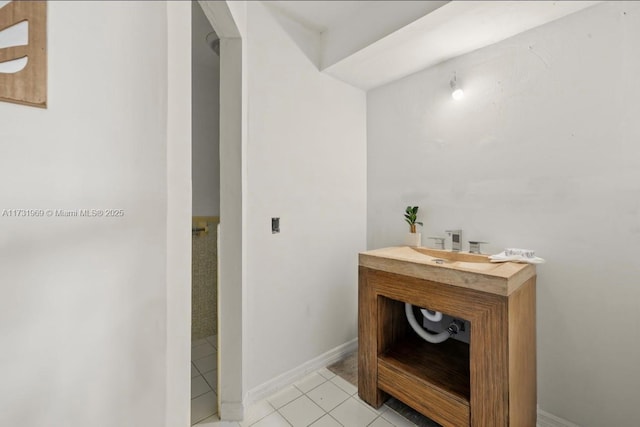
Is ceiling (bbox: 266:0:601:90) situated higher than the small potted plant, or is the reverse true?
ceiling (bbox: 266:0:601:90)

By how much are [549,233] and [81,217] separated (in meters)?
1.96

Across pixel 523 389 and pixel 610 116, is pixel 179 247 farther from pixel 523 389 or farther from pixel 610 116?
pixel 610 116

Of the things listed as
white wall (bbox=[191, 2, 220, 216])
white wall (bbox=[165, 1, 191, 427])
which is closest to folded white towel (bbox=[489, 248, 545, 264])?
white wall (bbox=[165, 1, 191, 427])

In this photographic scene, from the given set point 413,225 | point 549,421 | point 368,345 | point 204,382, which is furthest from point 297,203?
point 549,421

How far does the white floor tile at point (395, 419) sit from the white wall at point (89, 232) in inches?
51.7

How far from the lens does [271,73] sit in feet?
5.28

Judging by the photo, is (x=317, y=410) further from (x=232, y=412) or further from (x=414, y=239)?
(x=414, y=239)

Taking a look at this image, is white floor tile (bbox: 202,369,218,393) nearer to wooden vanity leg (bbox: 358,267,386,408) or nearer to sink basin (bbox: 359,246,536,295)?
wooden vanity leg (bbox: 358,267,386,408)

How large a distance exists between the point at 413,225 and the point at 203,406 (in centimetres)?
180

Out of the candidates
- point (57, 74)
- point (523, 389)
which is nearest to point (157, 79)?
point (57, 74)

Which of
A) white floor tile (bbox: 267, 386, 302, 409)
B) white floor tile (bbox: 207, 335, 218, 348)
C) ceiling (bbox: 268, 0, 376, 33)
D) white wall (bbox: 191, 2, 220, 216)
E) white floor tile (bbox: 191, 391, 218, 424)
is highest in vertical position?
ceiling (bbox: 268, 0, 376, 33)

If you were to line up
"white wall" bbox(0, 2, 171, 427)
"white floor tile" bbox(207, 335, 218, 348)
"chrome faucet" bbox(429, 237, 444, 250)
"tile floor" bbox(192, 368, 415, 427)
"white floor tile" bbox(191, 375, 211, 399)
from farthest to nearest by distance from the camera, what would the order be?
1. "white floor tile" bbox(207, 335, 218, 348)
2. "chrome faucet" bbox(429, 237, 444, 250)
3. "white floor tile" bbox(191, 375, 211, 399)
4. "tile floor" bbox(192, 368, 415, 427)
5. "white wall" bbox(0, 2, 171, 427)

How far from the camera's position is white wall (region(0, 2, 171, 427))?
414 mm

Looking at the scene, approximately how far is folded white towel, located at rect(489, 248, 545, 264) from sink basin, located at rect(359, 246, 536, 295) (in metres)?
0.03
